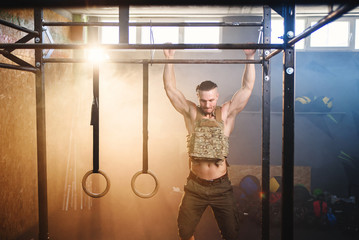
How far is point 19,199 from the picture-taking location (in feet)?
11.5

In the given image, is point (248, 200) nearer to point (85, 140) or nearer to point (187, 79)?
point (187, 79)

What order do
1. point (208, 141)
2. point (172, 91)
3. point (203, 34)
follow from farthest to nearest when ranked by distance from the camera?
1. point (203, 34)
2. point (172, 91)
3. point (208, 141)

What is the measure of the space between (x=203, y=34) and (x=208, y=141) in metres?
2.94

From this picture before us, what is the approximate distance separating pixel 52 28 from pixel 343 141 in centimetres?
553

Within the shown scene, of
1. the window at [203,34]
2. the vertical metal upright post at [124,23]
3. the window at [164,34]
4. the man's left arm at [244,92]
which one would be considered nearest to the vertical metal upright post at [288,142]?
the vertical metal upright post at [124,23]

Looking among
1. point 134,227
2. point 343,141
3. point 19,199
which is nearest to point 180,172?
point 134,227

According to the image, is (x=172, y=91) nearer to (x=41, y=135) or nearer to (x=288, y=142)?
(x=41, y=135)

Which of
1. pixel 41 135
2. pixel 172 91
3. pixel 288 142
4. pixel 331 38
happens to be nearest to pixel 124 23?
pixel 288 142

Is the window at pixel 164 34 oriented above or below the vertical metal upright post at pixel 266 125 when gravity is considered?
above

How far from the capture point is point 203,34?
512cm

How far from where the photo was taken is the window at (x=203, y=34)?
5.10 m

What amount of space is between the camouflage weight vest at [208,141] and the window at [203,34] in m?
2.68

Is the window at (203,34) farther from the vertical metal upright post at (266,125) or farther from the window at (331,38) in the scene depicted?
the vertical metal upright post at (266,125)

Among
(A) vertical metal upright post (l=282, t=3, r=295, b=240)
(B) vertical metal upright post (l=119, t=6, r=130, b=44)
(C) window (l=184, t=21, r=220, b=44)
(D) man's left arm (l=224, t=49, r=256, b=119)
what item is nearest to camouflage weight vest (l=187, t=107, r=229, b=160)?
(D) man's left arm (l=224, t=49, r=256, b=119)
